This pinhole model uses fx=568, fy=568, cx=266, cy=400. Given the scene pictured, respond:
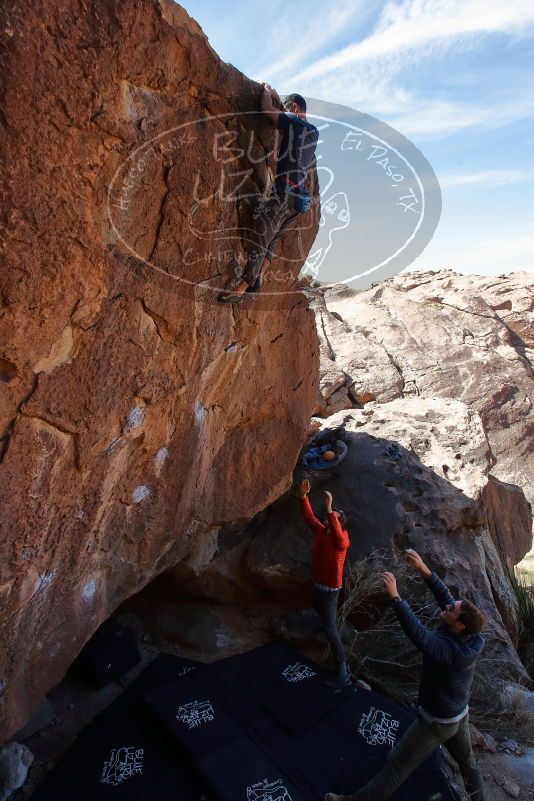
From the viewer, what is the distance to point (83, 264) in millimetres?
3125

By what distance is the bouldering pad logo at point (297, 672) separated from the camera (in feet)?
16.6

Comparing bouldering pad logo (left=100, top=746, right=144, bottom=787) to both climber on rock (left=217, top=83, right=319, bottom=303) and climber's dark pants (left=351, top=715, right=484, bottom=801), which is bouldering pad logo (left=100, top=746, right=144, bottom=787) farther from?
climber on rock (left=217, top=83, right=319, bottom=303)

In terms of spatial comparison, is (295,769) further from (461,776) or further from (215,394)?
(215,394)

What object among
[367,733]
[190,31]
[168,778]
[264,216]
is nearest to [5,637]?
[168,778]

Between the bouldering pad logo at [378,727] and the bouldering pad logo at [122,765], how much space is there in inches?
64.4

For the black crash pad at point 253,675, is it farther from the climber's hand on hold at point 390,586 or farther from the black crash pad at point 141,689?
the climber's hand on hold at point 390,586

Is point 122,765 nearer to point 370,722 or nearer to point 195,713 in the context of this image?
point 195,713

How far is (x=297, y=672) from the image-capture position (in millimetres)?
5137

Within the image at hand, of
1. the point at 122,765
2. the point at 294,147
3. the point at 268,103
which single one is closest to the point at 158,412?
the point at 294,147

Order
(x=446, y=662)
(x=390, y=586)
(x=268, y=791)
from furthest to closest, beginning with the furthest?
1. (x=268, y=791)
2. (x=390, y=586)
3. (x=446, y=662)

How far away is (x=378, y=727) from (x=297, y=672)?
992 millimetres

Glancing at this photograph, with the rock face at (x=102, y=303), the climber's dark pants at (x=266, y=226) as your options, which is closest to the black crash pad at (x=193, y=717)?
the rock face at (x=102, y=303)

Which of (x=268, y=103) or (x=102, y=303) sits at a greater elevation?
(x=268, y=103)

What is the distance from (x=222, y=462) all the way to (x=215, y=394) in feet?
3.11
